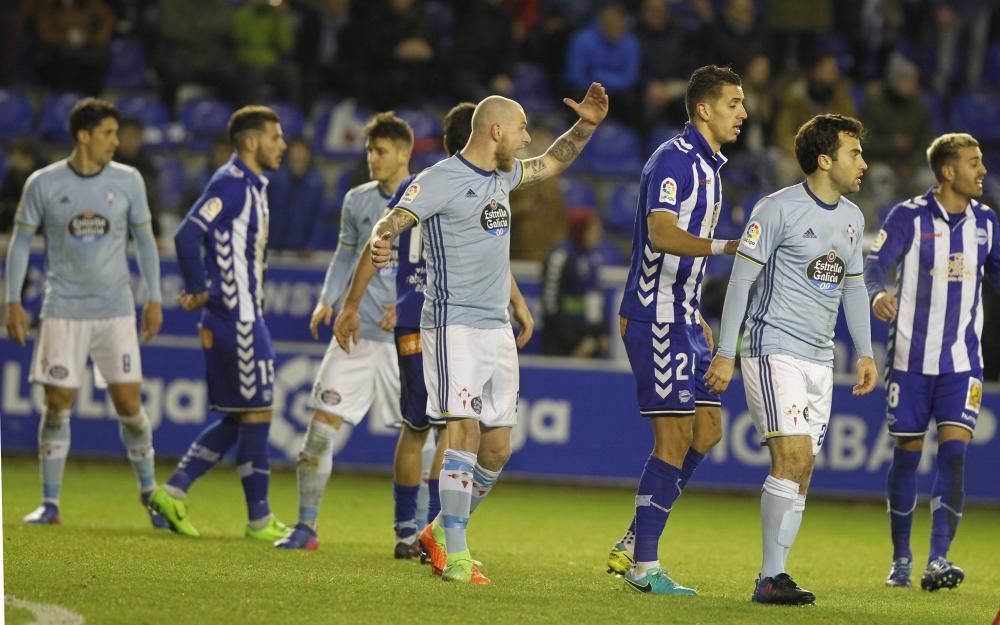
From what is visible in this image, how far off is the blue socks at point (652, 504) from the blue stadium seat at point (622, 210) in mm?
9012

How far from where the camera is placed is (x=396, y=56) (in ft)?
54.3

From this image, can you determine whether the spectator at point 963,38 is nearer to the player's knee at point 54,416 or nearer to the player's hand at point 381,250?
the player's knee at point 54,416

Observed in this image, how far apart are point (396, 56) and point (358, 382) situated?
28.4ft

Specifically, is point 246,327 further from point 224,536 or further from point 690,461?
point 690,461

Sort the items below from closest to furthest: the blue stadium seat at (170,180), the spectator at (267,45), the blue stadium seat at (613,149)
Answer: the blue stadium seat at (170,180) → the blue stadium seat at (613,149) → the spectator at (267,45)

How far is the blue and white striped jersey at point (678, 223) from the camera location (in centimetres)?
679

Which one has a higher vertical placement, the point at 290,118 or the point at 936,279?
the point at 290,118

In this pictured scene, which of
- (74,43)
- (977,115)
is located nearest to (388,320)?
(74,43)

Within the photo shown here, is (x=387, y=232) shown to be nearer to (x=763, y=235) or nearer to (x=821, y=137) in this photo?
(x=763, y=235)

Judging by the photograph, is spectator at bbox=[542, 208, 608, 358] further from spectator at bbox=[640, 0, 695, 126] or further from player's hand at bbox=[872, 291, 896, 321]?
player's hand at bbox=[872, 291, 896, 321]

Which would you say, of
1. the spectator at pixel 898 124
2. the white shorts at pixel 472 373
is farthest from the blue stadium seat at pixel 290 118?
the white shorts at pixel 472 373

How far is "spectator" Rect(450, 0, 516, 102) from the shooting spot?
660 inches

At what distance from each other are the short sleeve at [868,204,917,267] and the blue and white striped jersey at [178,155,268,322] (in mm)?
3440

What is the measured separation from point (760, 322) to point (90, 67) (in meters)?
12.2
